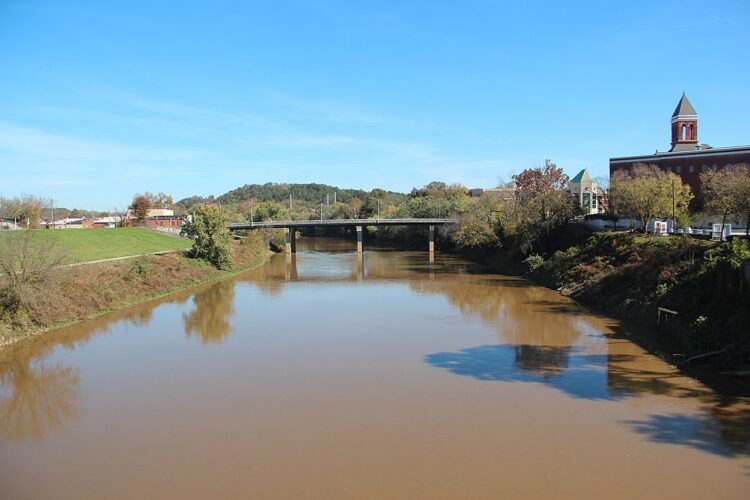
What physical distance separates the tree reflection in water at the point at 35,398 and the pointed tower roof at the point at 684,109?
6671 centimetres

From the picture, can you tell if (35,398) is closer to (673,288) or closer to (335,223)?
(673,288)

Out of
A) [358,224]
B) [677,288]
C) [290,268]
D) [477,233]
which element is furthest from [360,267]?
[677,288]

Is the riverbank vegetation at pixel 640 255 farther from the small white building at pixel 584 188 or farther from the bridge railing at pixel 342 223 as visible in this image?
the small white building at pixel 584 188

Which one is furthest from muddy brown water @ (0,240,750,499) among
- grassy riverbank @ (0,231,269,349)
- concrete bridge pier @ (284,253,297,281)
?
concrete bridge pier @ (284,253,297,281)

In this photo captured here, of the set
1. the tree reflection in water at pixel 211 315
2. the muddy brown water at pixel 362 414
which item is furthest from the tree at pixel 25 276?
the tree reflection in water at pixel 211 315

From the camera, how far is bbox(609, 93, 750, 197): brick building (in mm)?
51881

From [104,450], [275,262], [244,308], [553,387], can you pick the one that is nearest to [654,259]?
[553,387]

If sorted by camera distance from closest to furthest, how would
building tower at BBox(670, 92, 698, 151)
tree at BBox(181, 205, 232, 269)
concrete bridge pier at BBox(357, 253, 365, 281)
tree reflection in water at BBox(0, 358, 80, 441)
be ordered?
→ tree reflection in water at BBox(0, 358, 80, 441)
concrete bridge pier at BBox(357, 253, 365, 281)
tree at BBox(181, 205, 232, 269)
building tower at BBox(670, 92, 698, 151)

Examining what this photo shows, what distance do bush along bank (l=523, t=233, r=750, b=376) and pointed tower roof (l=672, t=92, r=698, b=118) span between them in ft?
112

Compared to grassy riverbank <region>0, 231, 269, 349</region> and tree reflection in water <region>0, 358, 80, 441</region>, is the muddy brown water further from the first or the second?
grassy riverbank <region>0, 231, 269, 349</region>

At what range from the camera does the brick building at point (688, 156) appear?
51.9 m

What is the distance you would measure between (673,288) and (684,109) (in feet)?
160

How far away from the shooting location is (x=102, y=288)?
32.9m

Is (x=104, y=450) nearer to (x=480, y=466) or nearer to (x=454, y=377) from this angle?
(x=480, y=466)
